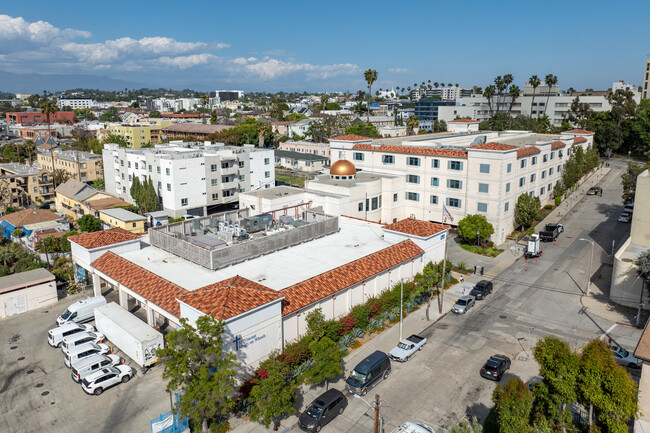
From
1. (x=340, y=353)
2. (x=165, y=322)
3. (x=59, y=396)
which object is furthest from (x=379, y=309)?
(x=59, y=396)

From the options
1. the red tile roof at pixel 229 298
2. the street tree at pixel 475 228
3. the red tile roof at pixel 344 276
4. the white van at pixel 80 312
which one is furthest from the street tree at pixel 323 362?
the street tree at pixel 475 228

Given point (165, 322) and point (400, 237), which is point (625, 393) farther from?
point (165, 322)

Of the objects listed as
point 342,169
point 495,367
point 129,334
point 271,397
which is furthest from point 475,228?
point 129,334

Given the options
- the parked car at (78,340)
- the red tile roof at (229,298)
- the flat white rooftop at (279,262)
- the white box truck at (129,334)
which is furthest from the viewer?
the flat white rooftop at (279,262)

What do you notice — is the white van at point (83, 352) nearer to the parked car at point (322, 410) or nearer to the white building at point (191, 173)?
the parked car at point (322, 410)

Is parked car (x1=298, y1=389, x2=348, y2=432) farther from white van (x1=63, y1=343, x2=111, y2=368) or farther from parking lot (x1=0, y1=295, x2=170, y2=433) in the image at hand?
white van (x1=63, y1=343, x2=111, y2=368)

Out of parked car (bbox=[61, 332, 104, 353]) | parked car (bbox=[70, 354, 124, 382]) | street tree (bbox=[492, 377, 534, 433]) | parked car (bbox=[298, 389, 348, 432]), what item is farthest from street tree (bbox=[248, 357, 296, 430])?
parked car (bbox=[61, 332, 104, 353])
